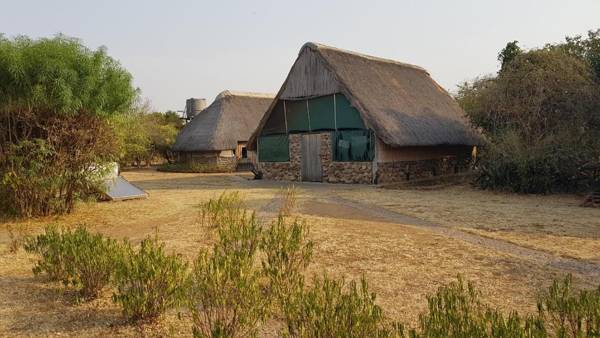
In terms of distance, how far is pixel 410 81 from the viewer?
2281 centimetres

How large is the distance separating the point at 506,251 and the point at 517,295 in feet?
6.67

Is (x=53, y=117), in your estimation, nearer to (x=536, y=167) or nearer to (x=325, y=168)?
(x=325, y=168)

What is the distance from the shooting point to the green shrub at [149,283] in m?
3.97

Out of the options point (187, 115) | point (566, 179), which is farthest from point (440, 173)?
point (187, 115)

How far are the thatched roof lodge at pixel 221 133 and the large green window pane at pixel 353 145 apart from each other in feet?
36.0

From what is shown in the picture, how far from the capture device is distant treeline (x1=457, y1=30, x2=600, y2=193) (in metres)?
13.7

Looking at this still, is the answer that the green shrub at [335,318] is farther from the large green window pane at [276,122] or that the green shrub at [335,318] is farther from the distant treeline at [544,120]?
the large green window pane at [276,122]

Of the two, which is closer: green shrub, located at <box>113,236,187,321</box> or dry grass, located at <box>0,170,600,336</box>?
green shrub, located at <box>113,236,187,321</box>

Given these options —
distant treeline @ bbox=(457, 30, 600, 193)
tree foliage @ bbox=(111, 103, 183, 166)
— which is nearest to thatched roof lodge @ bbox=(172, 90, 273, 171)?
tree foliage @ bbox=(111, 103, 183, 166)

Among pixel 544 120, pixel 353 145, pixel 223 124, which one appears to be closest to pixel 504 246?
pixel 544 120

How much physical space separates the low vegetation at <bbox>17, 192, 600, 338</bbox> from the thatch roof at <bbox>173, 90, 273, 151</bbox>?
22.1m

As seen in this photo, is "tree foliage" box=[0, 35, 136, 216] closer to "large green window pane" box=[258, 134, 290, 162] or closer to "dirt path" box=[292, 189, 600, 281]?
"dirt path" box=[292, 189, 600, 281]

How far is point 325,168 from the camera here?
18766mm

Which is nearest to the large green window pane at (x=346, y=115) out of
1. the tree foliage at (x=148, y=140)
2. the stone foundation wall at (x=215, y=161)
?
the stone foundation wall at (x=215, y=161)
